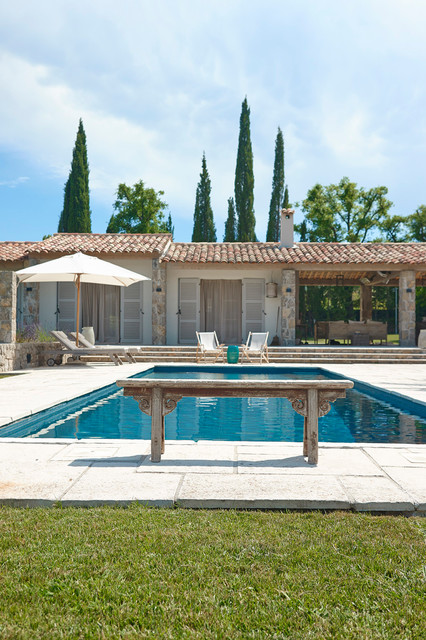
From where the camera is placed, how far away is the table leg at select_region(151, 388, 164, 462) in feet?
11.8

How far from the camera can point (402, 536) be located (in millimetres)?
2316

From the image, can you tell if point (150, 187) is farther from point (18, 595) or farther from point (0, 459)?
point (18, 595)

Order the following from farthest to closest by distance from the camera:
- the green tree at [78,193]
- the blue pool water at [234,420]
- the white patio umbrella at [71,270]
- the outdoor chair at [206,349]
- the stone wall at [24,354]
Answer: the green tree at [78,193] < the outdoor chair at [206,349] < the white patio umbrella at [71,270] < the stone wall at [24,354] < the blue pool water at [234,420]

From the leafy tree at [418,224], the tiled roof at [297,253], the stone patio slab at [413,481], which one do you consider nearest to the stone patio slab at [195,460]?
the stone patio slab at [413,481]

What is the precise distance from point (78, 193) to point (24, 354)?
18939 mm

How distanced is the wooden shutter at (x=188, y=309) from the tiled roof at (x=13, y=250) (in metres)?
4.96

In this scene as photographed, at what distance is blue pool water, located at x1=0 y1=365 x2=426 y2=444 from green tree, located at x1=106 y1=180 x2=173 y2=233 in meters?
23.8

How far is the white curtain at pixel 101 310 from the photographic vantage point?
15664 mm

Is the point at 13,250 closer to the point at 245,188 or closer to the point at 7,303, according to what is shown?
the point at 7,303

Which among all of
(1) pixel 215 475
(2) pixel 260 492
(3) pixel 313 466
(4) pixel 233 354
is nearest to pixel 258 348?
(4) pixel 233 354

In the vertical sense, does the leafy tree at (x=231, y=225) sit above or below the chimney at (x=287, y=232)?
above

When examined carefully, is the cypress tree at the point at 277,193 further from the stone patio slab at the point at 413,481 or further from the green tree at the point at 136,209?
the stone patio slab at the point at 413,481

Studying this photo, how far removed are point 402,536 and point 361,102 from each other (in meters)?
13.3

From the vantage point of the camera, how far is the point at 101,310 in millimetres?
15750
